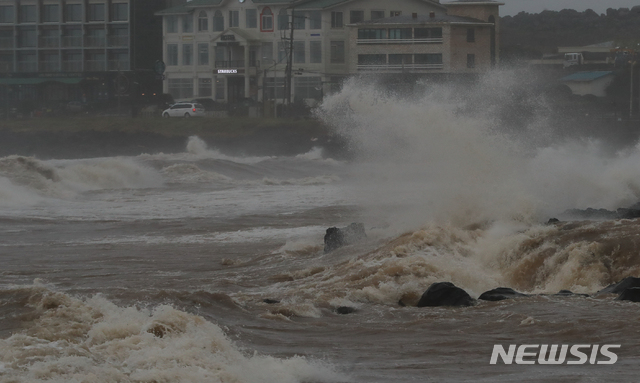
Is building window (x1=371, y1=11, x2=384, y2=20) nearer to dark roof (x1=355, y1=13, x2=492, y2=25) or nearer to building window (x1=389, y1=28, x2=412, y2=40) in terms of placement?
dark roof (x1=355, y1=13, x2=492, y2=25)

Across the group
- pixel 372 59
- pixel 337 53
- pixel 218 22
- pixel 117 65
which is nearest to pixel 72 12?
pixel 117 65

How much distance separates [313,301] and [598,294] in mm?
3716

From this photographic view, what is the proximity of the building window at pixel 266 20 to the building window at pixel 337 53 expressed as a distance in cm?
592

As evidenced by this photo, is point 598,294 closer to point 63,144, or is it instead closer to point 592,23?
point 63,144

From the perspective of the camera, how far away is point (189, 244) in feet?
62.2

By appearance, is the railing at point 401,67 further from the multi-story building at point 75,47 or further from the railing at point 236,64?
the multi-story building at point 75,47

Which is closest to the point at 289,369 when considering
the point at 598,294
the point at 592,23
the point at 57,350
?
the point at 57,350

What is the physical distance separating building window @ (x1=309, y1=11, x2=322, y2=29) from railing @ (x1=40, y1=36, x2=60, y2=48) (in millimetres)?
23544

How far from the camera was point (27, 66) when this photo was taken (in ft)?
255

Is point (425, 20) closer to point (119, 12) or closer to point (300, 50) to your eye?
point (300, 50)

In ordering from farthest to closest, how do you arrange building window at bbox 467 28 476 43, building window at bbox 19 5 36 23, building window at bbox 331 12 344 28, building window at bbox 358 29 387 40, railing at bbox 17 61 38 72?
1. building window at bbox 19 5 36 23
2. railing at bbox 17 61 38 72
3. building window at bbox 331 12 344 28
4. building window at bbox 358 29 387 40
5. building window at bbox 467 28 476 43

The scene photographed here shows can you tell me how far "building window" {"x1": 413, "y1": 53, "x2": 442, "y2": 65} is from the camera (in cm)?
6369

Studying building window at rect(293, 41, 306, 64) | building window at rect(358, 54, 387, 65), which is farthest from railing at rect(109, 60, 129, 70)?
building window at rect(358, 54, 387, 65)

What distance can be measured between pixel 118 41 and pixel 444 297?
222ft
